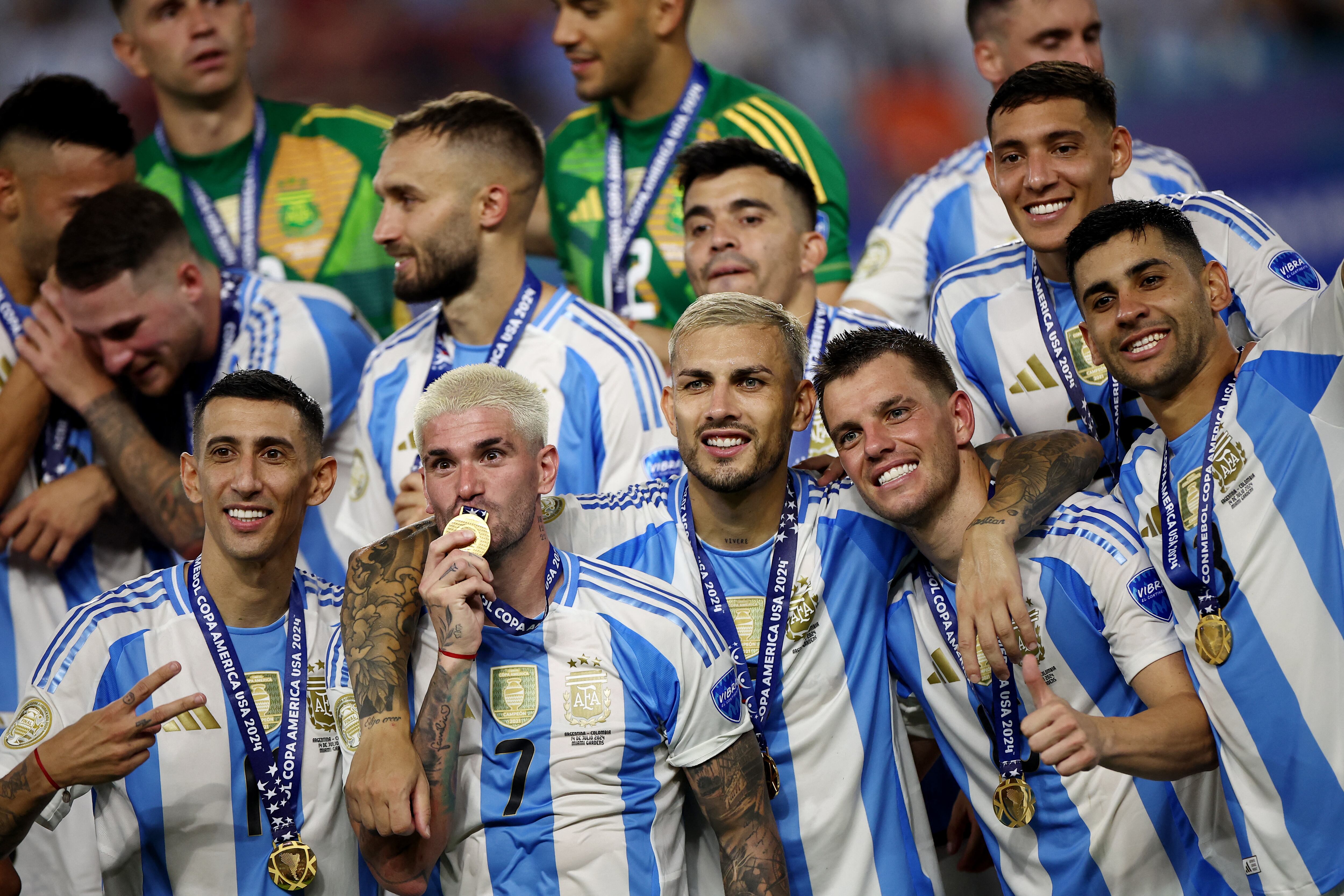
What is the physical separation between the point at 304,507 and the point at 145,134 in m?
4.55

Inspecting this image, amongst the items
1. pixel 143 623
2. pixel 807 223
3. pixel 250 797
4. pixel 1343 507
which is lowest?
pixel 250 797

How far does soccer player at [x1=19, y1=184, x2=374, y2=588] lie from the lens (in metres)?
4.69

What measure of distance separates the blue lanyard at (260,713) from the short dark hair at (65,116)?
286cm

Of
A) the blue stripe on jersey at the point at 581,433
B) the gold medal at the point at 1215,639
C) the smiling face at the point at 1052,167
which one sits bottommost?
the gold medal at the point at 1215,639

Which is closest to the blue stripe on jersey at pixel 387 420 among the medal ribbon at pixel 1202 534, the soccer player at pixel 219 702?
the soccer player at pixel 219 702

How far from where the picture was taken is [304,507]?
3.67 meters

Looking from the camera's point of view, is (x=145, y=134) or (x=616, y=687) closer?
(x=616, y=687)

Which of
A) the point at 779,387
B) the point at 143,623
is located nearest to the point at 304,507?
the point at 143,623

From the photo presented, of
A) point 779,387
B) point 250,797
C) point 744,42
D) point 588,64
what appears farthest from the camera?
point 744,42

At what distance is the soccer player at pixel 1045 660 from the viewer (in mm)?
3344

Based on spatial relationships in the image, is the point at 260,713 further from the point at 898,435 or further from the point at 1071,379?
the point at 1071,379

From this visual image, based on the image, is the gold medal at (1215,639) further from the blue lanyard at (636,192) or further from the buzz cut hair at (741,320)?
the blue lanyard at (636,192)

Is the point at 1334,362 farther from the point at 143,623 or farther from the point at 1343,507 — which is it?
the point at 143,623

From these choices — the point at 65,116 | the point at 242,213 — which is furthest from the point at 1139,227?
the point at 65,116
